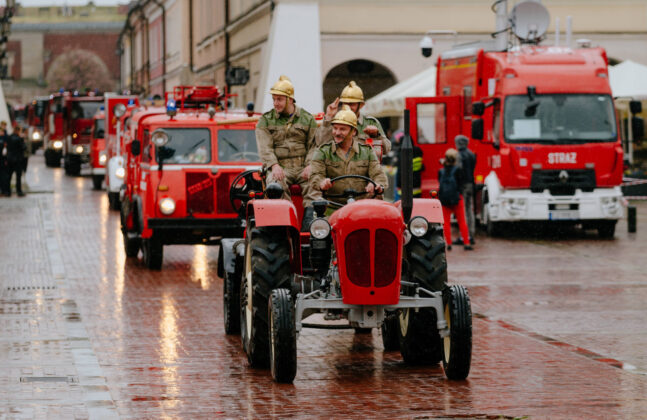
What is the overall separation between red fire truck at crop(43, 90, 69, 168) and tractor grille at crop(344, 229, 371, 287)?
48.0m

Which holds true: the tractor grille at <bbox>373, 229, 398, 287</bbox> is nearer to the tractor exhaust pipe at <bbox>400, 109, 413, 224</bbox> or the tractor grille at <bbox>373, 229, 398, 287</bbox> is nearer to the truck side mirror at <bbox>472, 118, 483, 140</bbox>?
the tractor exhaust pipe at <bbox>400, 109, 413, 224</bbox>

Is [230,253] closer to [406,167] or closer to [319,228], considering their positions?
[319,228]

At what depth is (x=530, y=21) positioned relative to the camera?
26.4 m

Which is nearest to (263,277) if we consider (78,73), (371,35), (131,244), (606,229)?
(131,244)

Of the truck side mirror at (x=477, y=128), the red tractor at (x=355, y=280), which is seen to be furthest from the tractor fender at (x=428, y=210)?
the truck side mirror at (x=477, y=128)

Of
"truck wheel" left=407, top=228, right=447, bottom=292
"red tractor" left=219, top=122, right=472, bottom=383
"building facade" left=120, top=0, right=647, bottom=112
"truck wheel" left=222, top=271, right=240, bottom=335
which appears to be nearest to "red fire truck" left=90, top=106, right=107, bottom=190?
"building facade" left=120, top=0, right=647, bottom=112

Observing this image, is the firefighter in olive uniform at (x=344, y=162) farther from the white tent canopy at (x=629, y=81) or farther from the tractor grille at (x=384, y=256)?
the white tent canopy at (x=629, y=81)

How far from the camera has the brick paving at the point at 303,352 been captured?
361 inches

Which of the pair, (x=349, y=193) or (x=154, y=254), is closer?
(x=349, y=193)

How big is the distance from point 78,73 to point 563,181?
104m

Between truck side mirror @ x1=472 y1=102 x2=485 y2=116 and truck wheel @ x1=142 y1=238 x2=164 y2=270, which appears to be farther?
truck side mirror @ x1=472 y1=102 x2=485 y2=116

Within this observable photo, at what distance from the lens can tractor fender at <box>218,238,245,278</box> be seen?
40.0ft

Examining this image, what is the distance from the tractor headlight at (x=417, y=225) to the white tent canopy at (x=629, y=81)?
2052cm

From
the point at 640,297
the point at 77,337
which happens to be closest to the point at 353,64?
the point at 640,297
